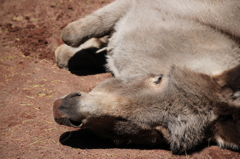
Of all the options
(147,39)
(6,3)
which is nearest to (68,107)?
(147,39)

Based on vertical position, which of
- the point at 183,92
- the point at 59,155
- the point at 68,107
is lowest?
the point at 59,155

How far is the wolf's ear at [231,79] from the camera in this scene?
9.04 ft

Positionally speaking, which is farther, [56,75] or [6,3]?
[6,3]

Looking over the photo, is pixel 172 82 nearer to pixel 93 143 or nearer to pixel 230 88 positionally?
pixel 230 88

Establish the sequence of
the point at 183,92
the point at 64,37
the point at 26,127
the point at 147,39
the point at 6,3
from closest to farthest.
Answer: the point at 183,92
the point at 26,127
the point at 147,39
the point at 64,37
the point at 6,3

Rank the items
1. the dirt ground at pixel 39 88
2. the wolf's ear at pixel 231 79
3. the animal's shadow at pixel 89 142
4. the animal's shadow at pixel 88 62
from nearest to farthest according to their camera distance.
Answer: the wolf's ear at pixel 231 79
the dirt ground at pixel 39 88
the animal's shadow at pixel 89 142
the animal's shadow at pixel 88 62

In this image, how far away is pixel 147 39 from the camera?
352cm

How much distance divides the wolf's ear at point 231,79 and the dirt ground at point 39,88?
733 millimetres

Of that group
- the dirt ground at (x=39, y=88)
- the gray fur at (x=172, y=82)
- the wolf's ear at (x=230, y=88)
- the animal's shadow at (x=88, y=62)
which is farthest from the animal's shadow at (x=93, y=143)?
the animal's shadow at (x=88, y=62)

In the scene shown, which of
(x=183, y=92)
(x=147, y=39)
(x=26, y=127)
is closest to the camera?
(x=183, y=92)

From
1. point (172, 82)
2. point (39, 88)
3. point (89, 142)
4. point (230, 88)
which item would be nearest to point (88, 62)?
point (39, 88)

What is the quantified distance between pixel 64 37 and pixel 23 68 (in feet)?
2.45

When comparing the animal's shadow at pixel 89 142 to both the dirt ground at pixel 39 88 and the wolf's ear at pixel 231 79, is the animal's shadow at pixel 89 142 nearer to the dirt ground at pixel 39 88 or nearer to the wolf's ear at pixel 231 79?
the dirt ground at pixel 39 88

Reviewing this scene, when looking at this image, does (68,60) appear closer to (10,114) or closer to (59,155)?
(10,114)
